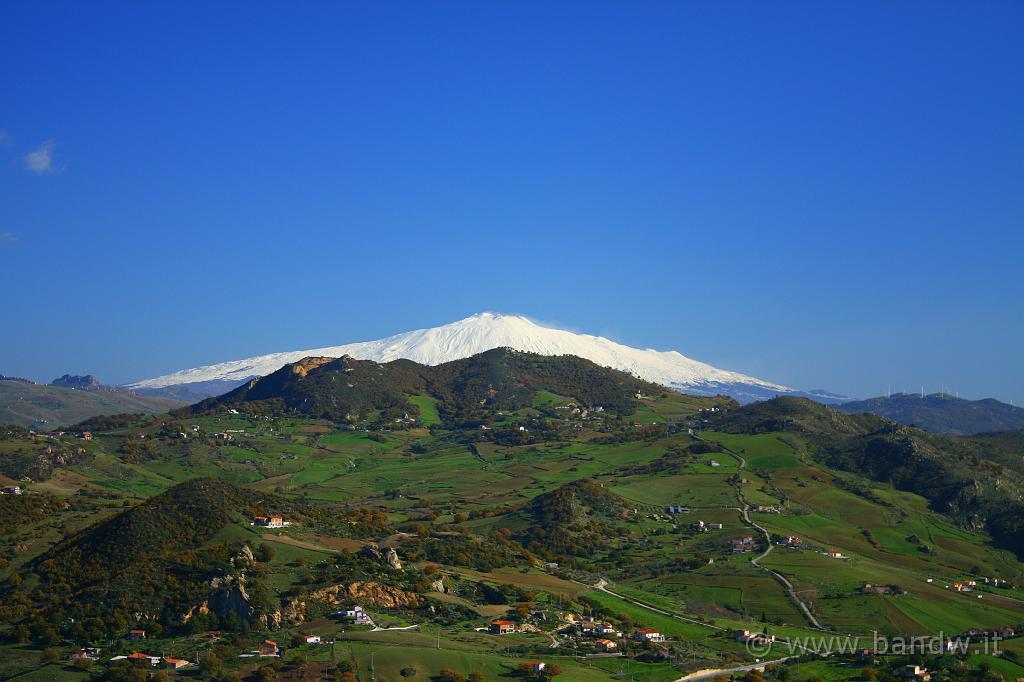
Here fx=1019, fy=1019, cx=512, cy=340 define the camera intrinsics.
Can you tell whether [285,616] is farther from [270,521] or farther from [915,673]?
[915,673]

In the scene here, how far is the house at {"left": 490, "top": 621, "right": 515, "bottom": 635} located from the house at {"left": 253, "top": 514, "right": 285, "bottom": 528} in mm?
21078

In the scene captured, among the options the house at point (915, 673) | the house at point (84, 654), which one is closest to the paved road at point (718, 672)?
the house at point (915, 673)

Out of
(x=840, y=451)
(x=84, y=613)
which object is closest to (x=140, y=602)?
(x=84, y=613)

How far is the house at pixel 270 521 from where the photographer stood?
77844 mm

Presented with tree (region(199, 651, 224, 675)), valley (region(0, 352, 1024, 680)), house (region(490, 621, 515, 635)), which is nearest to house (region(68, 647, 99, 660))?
valley (region(0, 352, 1024, 680))

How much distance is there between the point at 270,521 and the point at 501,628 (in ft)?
73.7

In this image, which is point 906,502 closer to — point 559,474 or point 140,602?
point 559,474

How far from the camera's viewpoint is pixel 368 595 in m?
67.8

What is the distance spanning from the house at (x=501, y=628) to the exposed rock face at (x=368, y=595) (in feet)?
18.5

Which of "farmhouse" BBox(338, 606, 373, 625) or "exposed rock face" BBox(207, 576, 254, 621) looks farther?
"farmhouse" BBox(338, 606, 373, 625)

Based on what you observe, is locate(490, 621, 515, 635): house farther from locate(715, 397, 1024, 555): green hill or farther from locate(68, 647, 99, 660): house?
locate(715, 397, 1024, 555): green hill

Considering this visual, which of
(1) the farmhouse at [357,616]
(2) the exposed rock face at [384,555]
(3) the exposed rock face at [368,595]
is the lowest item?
(1) the farmhouse at [357,616]

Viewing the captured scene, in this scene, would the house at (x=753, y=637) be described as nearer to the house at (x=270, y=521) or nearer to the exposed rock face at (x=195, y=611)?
the exposed rock face at (x=195, y=611)

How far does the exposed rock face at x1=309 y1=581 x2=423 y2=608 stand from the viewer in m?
66.1
